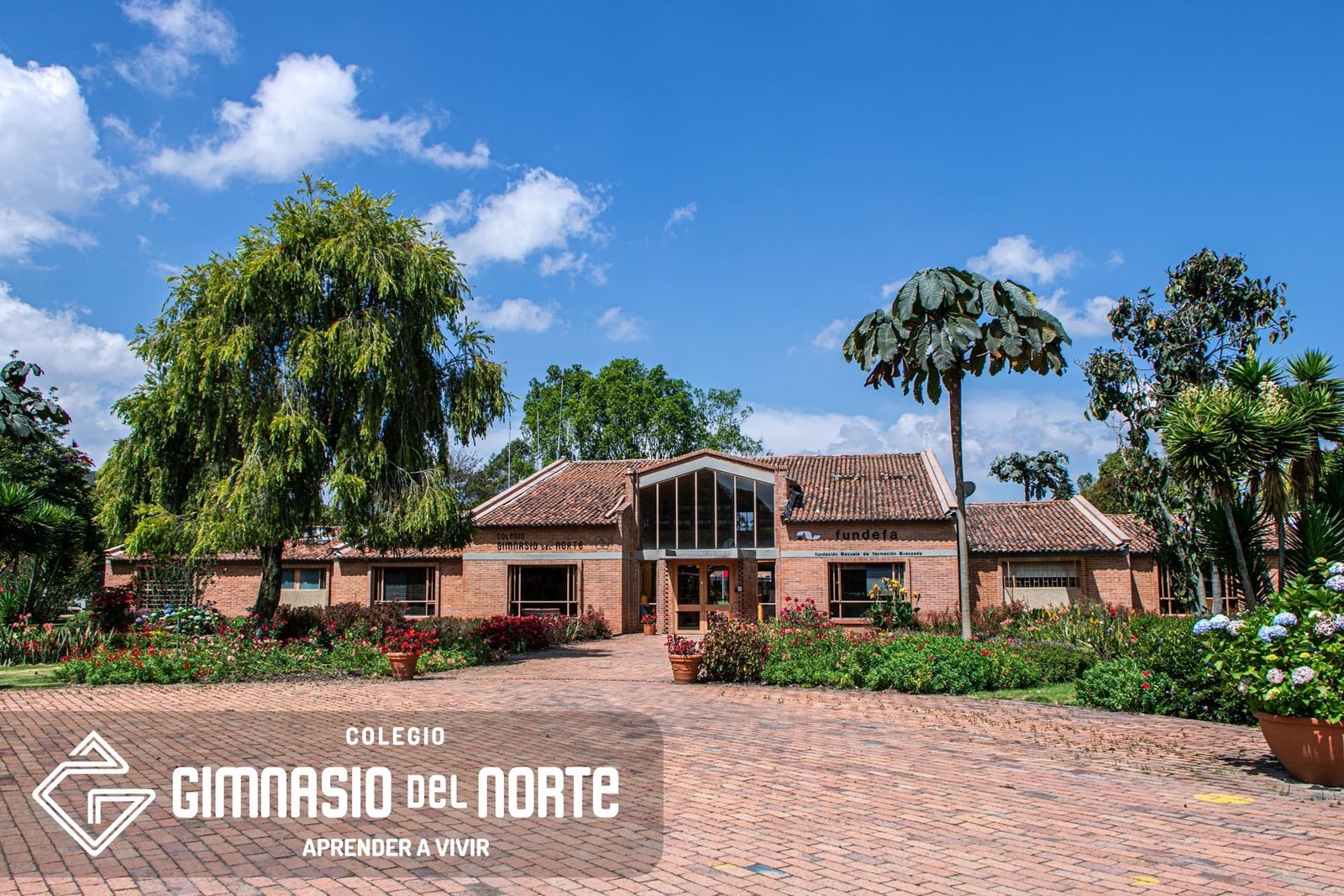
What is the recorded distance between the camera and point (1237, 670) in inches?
327

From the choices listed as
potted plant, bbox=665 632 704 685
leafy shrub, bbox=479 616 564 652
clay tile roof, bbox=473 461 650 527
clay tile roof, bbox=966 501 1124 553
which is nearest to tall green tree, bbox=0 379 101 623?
leafy shrub, bbox=479 616 564 652

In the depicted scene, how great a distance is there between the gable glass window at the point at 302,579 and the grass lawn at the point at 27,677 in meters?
12.7

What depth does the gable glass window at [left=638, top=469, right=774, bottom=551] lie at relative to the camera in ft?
92.9

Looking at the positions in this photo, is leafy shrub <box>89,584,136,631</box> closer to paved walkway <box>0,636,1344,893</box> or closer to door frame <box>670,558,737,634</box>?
paved walkway <box>0,636,1344,893</box>

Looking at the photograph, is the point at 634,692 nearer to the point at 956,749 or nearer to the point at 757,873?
the point at 956,749

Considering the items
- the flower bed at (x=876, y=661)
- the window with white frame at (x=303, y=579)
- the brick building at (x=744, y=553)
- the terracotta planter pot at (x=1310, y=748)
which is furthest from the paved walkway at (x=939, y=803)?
the window with white frame at (x=303, y=579)

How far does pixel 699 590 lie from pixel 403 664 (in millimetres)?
14064

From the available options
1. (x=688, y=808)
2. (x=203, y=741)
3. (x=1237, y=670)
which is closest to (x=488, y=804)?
(x=688, y=808)

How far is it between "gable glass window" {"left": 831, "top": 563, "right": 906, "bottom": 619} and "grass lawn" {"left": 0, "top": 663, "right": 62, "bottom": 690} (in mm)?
19397

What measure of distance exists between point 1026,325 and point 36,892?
1678cm

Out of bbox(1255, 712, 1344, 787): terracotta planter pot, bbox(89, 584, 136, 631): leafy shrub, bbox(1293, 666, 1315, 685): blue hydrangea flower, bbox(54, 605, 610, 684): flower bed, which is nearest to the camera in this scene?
bbox(1293, 666, 1315, 685): blue hydrangea flower

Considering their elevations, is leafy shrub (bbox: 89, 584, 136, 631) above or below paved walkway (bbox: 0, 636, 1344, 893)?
above

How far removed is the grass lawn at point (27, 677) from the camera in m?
15.3

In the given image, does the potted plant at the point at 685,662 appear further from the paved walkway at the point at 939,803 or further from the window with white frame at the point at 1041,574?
the window with white frame at the point at 1041,574
